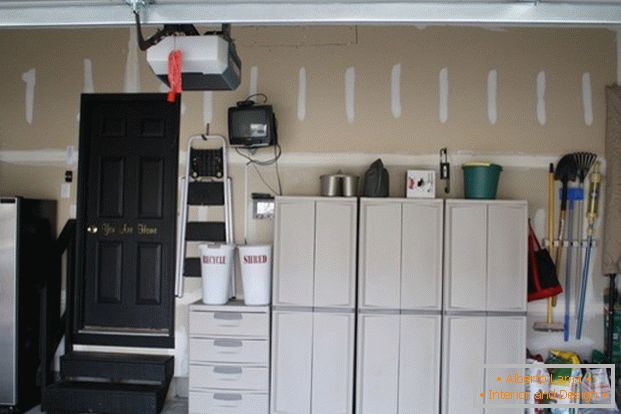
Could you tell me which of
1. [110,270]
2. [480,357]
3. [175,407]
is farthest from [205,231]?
[480,357]

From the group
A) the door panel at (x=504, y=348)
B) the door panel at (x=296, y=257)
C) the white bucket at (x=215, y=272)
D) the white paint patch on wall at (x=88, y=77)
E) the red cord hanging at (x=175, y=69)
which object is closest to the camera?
the red cord hanging at (x=175, y=69)

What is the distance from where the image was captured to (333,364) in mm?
3316

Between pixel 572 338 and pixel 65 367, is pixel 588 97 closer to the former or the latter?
pixel 572 338

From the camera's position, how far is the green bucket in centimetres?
340

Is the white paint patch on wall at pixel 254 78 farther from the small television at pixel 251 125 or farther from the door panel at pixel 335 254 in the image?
the door panel at pixel 335 254

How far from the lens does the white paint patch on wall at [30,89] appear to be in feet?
13.0

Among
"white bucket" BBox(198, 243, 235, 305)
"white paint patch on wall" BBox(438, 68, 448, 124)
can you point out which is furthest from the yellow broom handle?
"white bucket" BBox(198, 243, 235, 305)

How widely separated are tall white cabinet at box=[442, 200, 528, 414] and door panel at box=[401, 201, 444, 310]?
7cm

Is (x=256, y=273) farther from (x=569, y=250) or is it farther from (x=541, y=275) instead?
(x=569, y=250)

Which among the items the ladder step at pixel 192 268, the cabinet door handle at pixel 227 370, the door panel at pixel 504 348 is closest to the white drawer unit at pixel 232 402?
the cabinet door handle at pixel 227 370

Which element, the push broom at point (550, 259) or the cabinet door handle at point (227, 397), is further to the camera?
the push broom at point (550, 259)

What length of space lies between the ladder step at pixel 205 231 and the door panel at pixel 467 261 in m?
1.77

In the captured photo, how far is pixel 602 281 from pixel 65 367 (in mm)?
4288

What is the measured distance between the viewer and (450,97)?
3.71 metres
